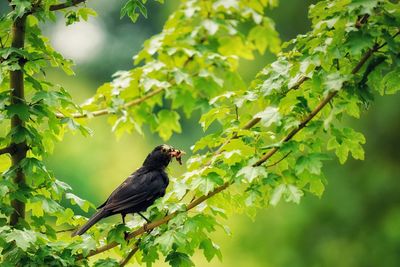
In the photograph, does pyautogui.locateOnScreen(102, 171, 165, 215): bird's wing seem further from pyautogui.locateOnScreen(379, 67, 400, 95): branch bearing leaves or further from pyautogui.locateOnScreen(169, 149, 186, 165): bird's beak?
pyautogui.locateOnScreen(379, 67, 400, 95): branch bearing leaves

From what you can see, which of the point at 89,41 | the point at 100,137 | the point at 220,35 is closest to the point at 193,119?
the point at 100,137

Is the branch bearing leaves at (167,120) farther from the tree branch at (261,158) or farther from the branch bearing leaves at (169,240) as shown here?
the branch bearing leaves at (169,240)

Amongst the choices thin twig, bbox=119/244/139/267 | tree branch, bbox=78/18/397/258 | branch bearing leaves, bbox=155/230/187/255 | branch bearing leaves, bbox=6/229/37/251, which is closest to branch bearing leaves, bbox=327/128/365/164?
tree branch, bbox=78/18/397/258

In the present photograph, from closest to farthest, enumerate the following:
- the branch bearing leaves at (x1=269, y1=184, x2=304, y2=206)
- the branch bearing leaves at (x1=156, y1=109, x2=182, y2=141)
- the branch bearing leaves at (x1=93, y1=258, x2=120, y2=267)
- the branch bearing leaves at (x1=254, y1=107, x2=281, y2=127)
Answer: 1. the branch bearing leaves at (x1=269, y1=184, x2=304, y2=206)
2. the branch bearing leaves at (x1=254, y1=107, x2=281, y2=127)
3. the branch bearing leaves at (x1=93, y1=258, x2=120, y2=267)
4. the branch bearing leaves at (x1=156, y1=109, x2=182, y2=141)

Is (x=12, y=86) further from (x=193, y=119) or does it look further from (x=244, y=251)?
(x=193, y=119)

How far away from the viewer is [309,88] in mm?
3652

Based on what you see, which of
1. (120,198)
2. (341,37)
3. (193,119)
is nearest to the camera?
(341,37)

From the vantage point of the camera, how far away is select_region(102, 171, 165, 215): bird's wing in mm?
4531

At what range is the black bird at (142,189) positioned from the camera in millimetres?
4523

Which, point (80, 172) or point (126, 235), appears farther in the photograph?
point (80, 172)

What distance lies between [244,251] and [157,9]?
11555mm

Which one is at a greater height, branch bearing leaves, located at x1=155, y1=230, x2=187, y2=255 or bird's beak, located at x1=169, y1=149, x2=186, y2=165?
branch bearing leaves, located at x1=155, y1=230, x2=187, y2=255

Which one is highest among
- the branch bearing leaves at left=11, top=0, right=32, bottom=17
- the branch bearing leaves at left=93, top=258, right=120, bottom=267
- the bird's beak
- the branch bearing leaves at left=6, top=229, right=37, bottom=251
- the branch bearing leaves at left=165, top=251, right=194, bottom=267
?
the branch bearing leaves at left=11, top=0, right=32, bottom=17

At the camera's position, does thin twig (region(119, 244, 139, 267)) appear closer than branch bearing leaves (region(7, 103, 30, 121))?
No
